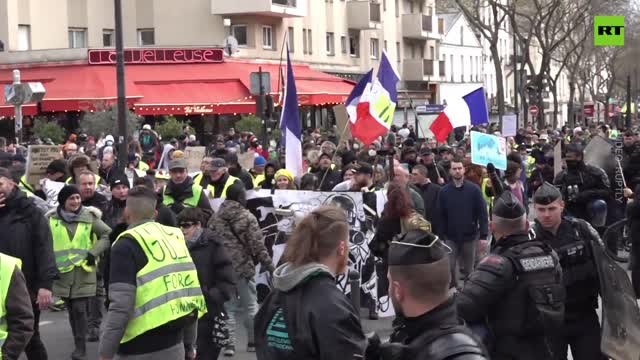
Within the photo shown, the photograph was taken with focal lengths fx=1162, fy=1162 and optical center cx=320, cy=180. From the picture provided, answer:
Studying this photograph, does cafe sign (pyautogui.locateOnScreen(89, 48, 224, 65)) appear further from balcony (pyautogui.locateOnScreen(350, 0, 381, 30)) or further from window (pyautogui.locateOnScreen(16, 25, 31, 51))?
balcony (pyautogui.locateOnScreen(350, 0, 381, 30))

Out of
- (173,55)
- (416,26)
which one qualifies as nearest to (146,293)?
(173,55)

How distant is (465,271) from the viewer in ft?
43.5

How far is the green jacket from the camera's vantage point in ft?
34.7

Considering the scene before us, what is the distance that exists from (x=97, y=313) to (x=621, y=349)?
6456mm

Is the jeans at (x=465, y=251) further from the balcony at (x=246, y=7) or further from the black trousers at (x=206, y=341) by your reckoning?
the balcony at (x=246, y=7)

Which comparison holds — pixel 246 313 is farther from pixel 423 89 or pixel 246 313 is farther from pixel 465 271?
pixel 423 89

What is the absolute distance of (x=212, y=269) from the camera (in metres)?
8.75

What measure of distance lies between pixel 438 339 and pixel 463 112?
16.1 m

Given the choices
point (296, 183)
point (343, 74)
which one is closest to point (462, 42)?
point (343, 74)

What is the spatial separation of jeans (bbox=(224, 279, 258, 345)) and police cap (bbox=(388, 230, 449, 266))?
641 cm

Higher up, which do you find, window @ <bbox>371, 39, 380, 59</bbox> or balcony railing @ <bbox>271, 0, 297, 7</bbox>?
balcony railing @ <bbox>271, 0, 297, 7</bbox>

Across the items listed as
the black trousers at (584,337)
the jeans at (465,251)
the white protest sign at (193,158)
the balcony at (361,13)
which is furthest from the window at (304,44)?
the black trousers at (584,337)

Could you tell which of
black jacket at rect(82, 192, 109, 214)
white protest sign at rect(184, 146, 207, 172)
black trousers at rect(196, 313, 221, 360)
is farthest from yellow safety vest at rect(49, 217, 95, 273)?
white protest sign at rect(184, 146, 207, 172)

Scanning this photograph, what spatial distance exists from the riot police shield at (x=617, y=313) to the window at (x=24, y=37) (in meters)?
37.3
